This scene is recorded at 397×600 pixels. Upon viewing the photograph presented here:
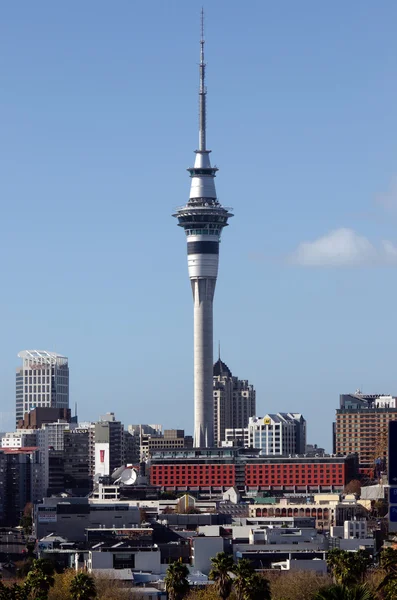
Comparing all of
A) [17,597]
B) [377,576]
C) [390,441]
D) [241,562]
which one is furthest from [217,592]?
[390,441]

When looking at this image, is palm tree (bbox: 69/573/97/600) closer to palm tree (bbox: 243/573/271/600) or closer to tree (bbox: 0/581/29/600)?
tree (bbox: 0/581/29/600)

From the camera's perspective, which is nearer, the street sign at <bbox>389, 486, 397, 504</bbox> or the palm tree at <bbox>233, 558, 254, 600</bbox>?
the street sign at <bbox>389, 486, 397, 504</bbox>

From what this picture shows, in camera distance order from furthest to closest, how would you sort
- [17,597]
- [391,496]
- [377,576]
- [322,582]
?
1. [322,582]
2. [377,576]
3. [17,597]
4. [391,496]

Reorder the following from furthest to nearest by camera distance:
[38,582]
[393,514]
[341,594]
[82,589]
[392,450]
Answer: [38,582]
[82,589]
[392,450]
[393,514]
[341,594]

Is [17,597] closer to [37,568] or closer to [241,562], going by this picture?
[241,562]

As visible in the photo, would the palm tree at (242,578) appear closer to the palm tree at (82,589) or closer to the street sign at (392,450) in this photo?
the palm tree at (82,589)

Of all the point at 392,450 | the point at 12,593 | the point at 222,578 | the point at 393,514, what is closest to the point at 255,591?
the point at 222,578

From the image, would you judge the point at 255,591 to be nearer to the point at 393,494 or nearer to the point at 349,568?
the point at 349,568

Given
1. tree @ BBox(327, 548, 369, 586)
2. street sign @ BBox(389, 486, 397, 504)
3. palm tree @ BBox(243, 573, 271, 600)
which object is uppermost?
street sign @ BBox(389, 486, 397, 504)

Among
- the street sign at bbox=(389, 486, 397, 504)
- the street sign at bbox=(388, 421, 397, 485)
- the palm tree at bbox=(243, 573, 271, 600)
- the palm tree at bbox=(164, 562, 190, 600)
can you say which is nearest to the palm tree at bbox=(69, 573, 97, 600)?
the palm tree at bbox=(164, 562, 190, 600)

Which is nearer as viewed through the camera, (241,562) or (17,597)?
(17,597)

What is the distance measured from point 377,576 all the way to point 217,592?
53.7 ft

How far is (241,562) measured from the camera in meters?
166

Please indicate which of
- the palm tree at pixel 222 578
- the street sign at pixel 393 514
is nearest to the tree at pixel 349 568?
the palm tree at pixel 222 578
